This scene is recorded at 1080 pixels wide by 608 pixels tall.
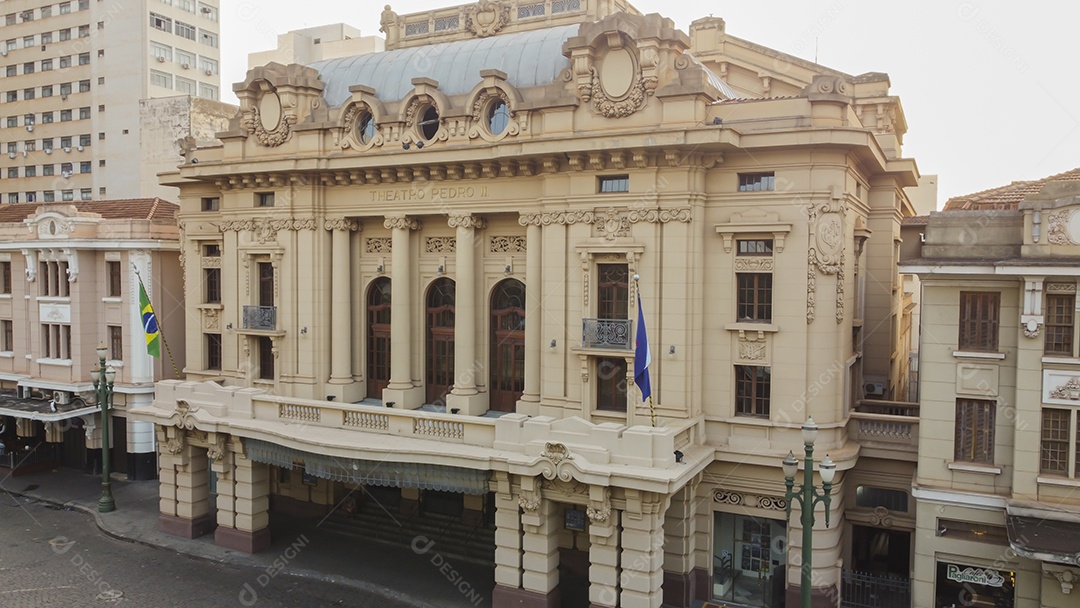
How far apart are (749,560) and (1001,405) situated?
8.38m

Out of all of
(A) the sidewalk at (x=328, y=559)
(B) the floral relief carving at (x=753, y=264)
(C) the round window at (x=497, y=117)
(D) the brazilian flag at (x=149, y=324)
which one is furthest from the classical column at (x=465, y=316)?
(D) the brazilian flag at (x=149, y=324)

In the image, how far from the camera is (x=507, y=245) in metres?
27.8

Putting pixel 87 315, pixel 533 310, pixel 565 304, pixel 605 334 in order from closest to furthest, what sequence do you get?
1. pixel 605 334
2. pixel 565 304
3. pixel 533 310
4. pixel 87 315

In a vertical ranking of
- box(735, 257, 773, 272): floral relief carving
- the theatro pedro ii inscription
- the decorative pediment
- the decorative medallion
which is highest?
the decorative medallion

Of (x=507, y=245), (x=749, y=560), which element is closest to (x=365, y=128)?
(x=507, y=245)

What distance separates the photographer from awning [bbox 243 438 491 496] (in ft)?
76.0

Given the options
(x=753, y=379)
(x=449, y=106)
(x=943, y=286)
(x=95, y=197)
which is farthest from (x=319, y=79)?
(x=95, y=197)

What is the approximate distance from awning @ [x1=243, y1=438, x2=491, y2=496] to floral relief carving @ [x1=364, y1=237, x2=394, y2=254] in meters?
8.07

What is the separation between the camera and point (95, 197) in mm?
58844

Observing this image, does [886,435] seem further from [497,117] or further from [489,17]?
[489,17]

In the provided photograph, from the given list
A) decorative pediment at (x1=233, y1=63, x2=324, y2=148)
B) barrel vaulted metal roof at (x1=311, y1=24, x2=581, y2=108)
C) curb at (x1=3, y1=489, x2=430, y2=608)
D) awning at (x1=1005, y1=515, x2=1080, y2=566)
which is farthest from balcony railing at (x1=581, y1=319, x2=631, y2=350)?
decorative pediment at (x1=233, y1=63, x2=324, y2=148)

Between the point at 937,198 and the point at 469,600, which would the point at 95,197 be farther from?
the point at 937,198

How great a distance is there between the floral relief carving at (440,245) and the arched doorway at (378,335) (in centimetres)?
228

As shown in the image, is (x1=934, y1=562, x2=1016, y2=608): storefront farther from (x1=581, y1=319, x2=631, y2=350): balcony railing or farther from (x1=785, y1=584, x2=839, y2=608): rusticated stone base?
(x1=581, y1=319, x2=631, y2=350): balcony railing
